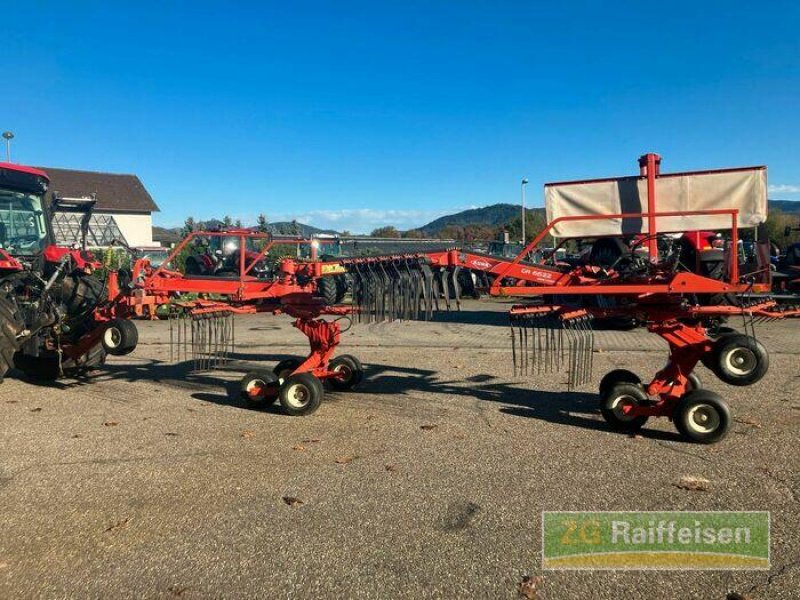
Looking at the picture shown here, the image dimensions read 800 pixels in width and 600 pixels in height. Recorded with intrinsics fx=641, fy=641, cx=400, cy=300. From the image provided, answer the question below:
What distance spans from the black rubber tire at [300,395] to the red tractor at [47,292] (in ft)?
7.07

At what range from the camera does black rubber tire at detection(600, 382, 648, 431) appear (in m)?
5.96

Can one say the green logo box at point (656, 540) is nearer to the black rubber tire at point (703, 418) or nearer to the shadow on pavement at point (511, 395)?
the black rubber tire at point (703, 418)

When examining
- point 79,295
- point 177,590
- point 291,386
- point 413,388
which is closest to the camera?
point 177,590

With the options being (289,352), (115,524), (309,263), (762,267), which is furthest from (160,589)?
(289,352)

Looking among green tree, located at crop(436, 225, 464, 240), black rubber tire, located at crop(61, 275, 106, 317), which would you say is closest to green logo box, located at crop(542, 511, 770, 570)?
black rubber tire, located at crop(61, 275, 106, 317)

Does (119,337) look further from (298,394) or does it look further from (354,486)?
(354,486)

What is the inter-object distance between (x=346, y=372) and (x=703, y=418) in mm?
4015

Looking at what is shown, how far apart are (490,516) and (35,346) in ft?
19.8

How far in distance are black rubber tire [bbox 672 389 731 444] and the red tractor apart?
5.97 meters

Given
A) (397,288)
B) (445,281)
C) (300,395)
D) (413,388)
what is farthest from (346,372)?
(445,281)

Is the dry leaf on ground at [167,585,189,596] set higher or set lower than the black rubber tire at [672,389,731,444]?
lower

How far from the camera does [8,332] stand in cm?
668

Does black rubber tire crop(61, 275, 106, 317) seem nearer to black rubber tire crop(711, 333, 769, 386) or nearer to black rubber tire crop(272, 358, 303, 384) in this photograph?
black rubber tire crop(272, 358, 303, 384)

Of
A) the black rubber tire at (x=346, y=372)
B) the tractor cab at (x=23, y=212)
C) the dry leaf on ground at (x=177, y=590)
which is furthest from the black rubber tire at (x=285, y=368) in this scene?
the dry leaf on ground at (x=177, y=590)
